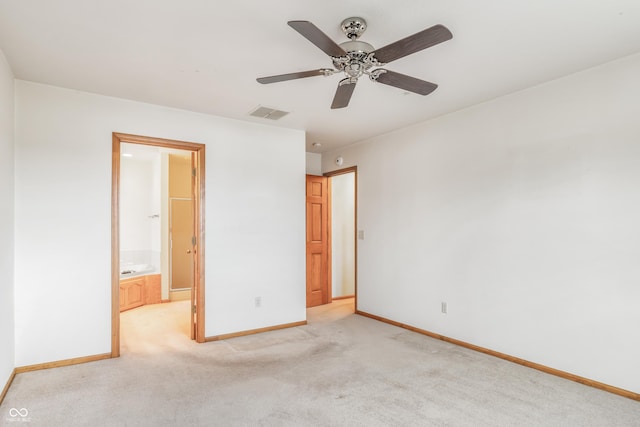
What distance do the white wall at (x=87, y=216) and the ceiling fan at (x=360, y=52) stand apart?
1.91m

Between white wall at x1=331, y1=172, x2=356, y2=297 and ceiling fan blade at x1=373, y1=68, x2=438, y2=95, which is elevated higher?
ceiling fan blade at x1=373, y1=68, x2=438, y2=95

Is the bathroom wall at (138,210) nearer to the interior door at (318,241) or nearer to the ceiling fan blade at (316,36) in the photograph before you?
the interior door at (318,241)

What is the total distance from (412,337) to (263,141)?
288 cm

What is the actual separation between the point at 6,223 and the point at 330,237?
13.2ft

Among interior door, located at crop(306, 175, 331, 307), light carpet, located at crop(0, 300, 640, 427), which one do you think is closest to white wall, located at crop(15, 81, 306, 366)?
light carpet, located at crop(0, 300, 640, 427)

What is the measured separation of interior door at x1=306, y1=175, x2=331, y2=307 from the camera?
554 cm

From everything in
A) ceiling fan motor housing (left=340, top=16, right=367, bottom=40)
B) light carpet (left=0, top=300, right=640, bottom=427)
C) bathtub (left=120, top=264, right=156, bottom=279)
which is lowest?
light carpet (left=0, top=300, right=640, bottom=427)

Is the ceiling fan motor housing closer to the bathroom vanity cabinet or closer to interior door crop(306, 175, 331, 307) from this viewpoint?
interior door crop(306, 175, 331, 307)

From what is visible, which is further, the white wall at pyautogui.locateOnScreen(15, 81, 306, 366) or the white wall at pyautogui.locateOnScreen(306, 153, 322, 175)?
the white wall at pyautogui.locateOnScreen(306, 153, 322, 175)

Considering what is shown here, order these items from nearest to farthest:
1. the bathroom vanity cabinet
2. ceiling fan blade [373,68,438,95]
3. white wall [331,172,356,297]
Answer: ceiling fan blade [373,68,438,95] → the bathroom vanity cabinet → white wall [331,172,356,297]

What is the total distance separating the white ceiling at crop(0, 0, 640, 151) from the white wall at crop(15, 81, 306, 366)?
0.26 m

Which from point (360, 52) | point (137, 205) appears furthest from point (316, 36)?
point (137, 205)

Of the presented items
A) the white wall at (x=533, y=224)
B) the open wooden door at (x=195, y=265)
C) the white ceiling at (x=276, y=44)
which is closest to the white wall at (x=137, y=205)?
the open wooden door at (x=195, y=265)

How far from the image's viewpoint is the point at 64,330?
3.17 metres
